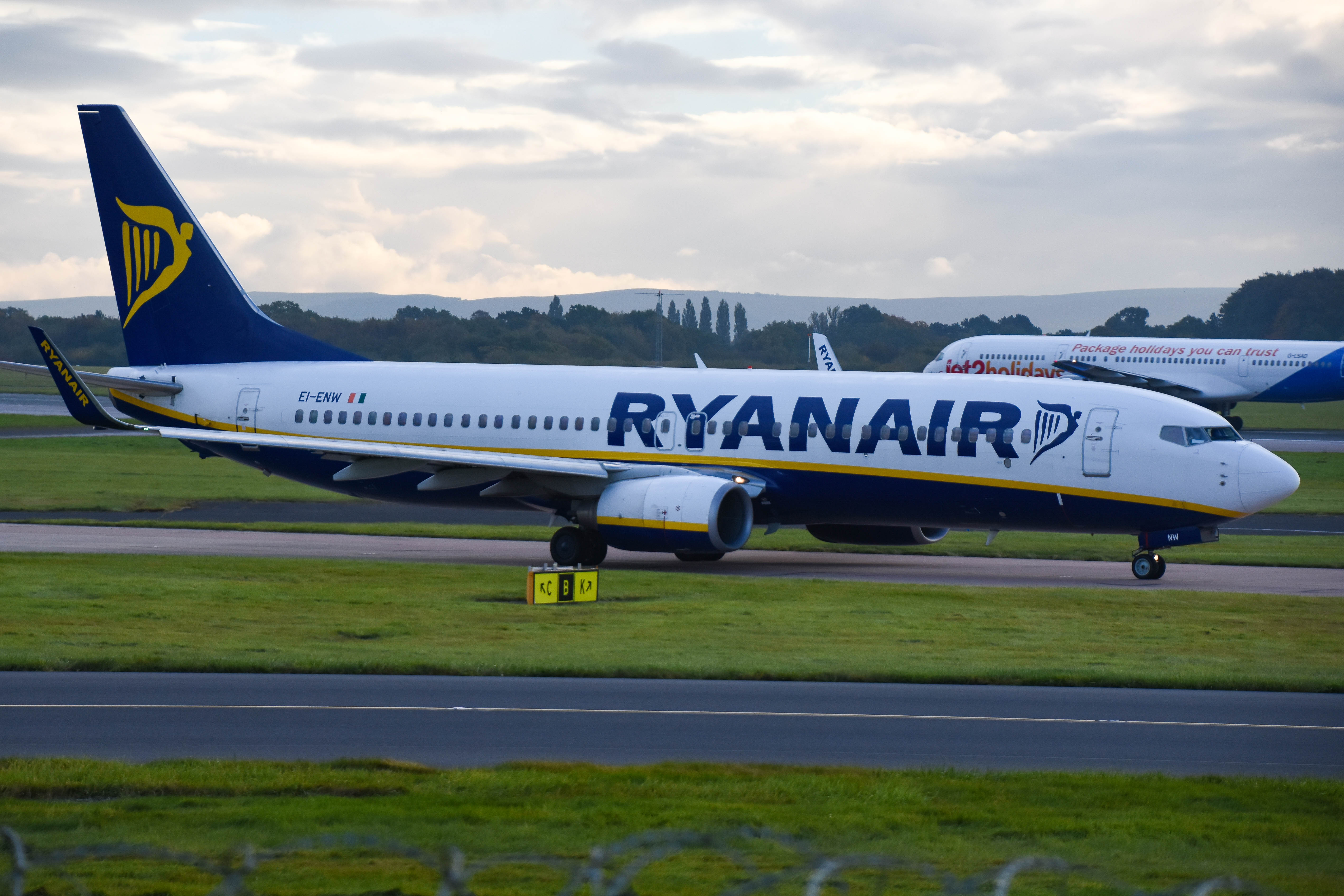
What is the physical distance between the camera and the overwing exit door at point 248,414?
35625 mm

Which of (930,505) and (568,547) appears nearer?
(930,505)

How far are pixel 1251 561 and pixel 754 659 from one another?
17260 millimetres

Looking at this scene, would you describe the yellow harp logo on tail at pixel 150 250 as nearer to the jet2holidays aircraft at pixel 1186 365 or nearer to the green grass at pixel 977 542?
the green grass at pixel 977 542

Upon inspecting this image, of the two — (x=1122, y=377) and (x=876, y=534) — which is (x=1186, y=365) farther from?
(x=876, y=534)

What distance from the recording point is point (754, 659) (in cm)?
1942

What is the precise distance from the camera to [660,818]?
11.2 meters

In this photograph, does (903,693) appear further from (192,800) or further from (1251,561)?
(1251,561)

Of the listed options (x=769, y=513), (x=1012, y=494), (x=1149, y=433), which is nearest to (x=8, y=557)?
(x=769, y=513)

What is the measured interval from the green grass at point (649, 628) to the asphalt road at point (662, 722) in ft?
2.27

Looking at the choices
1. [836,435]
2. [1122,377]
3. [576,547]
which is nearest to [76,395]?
[576,547]

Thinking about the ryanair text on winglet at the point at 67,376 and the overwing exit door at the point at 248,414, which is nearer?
the ryanair text on winglet at the point at 67,376

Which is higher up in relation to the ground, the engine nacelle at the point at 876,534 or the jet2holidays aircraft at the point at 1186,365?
the jet2holidays aircraft at the point at 1186,365

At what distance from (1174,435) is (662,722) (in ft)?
52.5

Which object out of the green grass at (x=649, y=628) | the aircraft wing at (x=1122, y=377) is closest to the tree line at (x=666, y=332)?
the aircraft wing at (x=1122, y=377)
